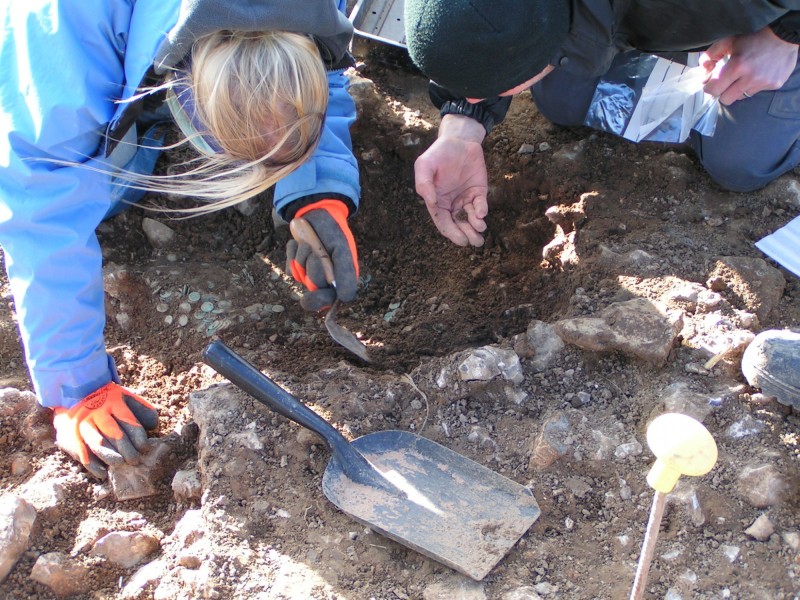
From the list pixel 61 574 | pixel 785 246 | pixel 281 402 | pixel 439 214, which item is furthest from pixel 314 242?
pixel 785 246

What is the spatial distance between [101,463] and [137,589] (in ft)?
1.13

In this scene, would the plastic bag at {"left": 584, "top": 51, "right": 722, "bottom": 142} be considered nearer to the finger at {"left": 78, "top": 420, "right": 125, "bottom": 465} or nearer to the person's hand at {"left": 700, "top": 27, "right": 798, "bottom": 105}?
the person's hand at {"left": 700, "top": 27, "right": 798, "bottom": 105}

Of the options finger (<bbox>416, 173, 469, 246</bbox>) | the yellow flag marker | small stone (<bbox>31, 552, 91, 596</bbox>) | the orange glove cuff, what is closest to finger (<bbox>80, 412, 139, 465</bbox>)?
small stone (<bbox>31, 552, 91, 596</bbox>)

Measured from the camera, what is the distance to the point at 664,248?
1975 mm

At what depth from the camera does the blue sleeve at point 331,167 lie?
6.77 feet

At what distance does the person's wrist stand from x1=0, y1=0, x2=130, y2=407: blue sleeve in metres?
0.92

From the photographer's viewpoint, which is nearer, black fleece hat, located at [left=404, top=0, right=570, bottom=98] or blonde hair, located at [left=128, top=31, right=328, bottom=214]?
black fleece hat, located at [left=404, top=0, right=570, bottom=98]

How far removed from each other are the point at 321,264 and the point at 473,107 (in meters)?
0.68

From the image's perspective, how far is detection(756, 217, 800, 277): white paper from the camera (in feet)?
6.36

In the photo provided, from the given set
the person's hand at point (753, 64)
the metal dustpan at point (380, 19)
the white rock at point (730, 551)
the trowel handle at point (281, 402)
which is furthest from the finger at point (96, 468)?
the person's hand at point (753, 64)

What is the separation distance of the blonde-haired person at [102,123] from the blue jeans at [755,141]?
117 centimetres

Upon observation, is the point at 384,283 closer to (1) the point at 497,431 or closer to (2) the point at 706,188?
(1) the point at 497,431

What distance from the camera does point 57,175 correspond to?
168cm

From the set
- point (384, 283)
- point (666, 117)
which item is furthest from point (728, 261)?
point (384, 283)
